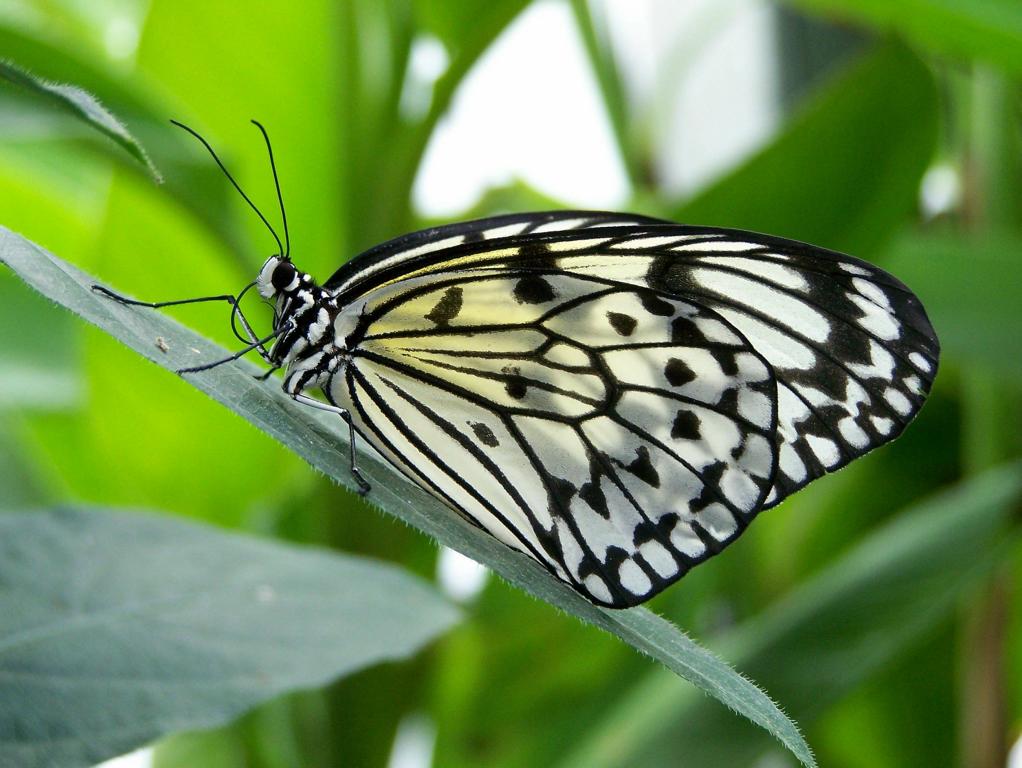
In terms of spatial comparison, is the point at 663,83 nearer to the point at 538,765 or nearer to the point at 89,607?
the point at 538,765

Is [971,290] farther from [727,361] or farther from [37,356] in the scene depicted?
[37,356]

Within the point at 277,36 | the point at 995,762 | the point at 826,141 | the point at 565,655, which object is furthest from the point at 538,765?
the point at 277,36

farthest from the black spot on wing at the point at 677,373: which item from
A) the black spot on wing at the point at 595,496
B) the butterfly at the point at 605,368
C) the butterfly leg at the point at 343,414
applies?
the butterfly leg at the point at 343,414

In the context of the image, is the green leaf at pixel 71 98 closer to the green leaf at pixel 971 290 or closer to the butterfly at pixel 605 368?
the butterfly at pixel 605 368

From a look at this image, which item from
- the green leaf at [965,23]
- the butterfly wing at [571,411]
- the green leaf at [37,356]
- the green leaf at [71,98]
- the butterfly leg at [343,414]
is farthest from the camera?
the green leaf at [37,356]

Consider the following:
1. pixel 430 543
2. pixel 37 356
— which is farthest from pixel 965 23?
pixel 37 356
